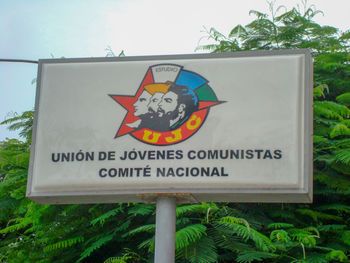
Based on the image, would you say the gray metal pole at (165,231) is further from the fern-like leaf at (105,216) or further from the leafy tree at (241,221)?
the fern-like leaf at (105,216)

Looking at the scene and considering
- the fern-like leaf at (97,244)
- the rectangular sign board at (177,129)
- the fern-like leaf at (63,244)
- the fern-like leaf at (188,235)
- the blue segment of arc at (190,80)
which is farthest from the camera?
the fern-like leaf at (63,244)

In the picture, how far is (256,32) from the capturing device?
9133 mm

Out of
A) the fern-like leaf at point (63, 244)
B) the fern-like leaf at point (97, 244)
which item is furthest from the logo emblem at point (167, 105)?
the fern-like leaf at point (63, 244)

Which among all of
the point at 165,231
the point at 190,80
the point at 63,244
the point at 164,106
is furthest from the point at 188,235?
the point at 63,244

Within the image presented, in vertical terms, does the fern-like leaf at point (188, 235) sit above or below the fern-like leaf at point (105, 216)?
below

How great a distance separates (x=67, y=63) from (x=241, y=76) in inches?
72.2

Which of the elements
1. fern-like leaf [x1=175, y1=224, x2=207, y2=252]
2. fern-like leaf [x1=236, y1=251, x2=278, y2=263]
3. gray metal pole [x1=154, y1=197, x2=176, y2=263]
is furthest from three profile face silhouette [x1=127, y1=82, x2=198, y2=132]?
fern-like leaf [x1=236, y1=251, x2=278, y2=263]

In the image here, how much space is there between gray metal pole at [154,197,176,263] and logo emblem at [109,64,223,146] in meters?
0.58

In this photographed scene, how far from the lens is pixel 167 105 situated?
5.10 metres

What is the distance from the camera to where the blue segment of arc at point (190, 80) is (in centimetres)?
510

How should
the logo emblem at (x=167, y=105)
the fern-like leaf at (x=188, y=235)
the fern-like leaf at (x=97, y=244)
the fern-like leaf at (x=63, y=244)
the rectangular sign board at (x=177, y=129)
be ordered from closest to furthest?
the rectangular sign board at (x=177, y=129) → the logo emblem at (x=167, y=105) → the fern-like leaf at (x=188, y=235) → the fern-like leaf at (x=97, y=244) → the fern-like leaf at (x=63, y=244)

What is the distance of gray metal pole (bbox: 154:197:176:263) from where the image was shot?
471cm

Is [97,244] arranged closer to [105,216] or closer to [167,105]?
[105,216]

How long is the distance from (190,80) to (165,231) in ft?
4.91
